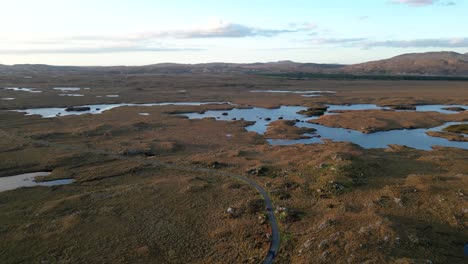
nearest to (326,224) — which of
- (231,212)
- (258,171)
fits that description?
(231,212)

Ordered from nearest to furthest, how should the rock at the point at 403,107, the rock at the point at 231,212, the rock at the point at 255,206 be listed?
the rock at the point at 231,212, the rock at the point at 255,206, the rock at the point at 403,107

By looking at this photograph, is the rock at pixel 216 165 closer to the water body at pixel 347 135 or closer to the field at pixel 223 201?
the field at pixel 223 201

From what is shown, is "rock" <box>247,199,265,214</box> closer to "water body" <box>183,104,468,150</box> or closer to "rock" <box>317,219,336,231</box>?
"rock" <box>317,219,336,231</box>

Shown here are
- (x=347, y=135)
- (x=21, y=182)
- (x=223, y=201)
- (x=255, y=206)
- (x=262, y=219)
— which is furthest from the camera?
(x=347, y=135)

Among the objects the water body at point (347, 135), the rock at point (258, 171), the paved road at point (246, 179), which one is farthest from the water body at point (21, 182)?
the water body at point (347, 135)

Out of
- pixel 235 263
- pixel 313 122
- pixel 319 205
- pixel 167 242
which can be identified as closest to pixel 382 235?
pixel 319 205

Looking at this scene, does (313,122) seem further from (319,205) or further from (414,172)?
(319,205)

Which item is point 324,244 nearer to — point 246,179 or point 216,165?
point 246,179

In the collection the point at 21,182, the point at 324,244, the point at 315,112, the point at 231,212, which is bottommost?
the point at 21,182

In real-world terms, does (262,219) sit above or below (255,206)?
below
